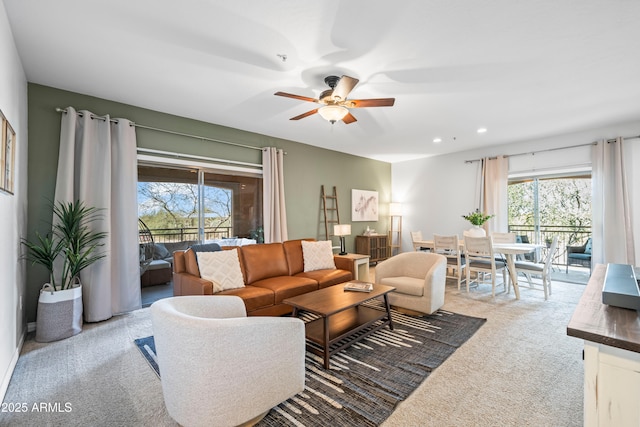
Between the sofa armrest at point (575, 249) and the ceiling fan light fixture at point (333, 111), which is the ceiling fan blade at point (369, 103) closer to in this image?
the ceiling fan light fixture at point (333, 111)

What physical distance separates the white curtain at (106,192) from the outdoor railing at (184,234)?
42 centimetres

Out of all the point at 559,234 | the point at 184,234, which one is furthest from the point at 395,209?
the point at 184,234

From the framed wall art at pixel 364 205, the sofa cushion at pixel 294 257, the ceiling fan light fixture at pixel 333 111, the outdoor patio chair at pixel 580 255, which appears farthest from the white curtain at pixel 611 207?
the sofa cushion at pixel 294 257

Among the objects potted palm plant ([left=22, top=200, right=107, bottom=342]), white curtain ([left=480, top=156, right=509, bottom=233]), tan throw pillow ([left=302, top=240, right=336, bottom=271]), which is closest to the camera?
potted palm plant ([left=22, top=200, right=107, bottom=342])

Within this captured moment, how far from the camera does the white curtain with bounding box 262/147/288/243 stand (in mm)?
4973

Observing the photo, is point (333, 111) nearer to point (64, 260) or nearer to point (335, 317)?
point (335, 317)

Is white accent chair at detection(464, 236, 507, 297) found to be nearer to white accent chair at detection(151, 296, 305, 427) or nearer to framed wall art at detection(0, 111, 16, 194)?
white accent chair at detection(151, 296, 305, 427)

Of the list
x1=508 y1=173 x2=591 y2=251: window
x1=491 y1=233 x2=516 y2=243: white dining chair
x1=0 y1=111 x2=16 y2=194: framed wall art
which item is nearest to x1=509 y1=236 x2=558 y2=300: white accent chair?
x1=491 y1=233 x2=516 y2=243: white dining chair

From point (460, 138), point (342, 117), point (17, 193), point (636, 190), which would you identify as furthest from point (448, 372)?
point (636, 190)

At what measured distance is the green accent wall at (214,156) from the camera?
3.15m

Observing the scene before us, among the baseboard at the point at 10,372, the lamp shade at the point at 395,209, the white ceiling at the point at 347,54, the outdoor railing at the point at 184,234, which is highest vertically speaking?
the white ceiling at the point at 347,54

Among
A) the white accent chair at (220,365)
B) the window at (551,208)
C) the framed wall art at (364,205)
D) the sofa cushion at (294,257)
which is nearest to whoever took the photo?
the white accent chair at (220,365)

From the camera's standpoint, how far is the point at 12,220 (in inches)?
94.0

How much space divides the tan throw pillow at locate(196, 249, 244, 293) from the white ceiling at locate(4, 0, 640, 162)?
1.95 meters
